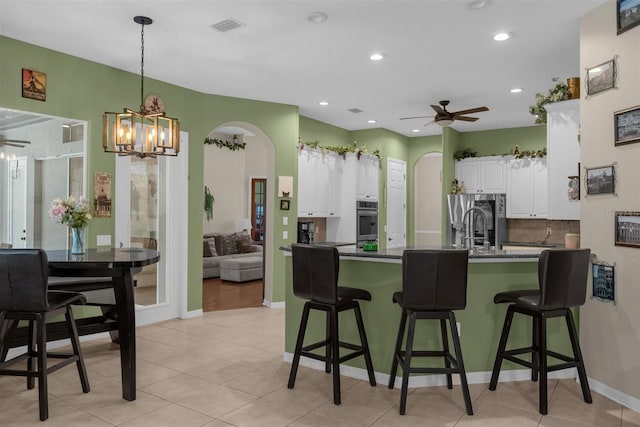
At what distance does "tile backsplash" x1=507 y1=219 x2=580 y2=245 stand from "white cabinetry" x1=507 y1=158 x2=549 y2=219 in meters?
0.28

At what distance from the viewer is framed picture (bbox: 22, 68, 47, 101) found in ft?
13.9

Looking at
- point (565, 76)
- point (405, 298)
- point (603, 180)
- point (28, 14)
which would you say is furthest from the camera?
point (565, 76)

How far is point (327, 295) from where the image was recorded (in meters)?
3.22

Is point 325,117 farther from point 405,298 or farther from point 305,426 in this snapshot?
point 305,426

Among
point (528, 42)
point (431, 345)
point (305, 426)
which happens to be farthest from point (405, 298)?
point (528, 42)

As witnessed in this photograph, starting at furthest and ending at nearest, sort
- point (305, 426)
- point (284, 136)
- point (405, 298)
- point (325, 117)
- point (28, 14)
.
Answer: point (325, 117) < point (284, 136) < point (28, 14) < point (405, 298) < point (305, 426)

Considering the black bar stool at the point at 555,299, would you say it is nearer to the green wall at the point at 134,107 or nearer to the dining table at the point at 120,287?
the dining table at the point at 120,287

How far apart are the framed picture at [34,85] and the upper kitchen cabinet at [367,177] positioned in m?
4.62

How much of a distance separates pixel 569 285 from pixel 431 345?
103 centimetres

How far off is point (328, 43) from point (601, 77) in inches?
85.4

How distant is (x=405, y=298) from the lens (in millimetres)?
3035

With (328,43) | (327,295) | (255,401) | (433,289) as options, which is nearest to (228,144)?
(328,43)

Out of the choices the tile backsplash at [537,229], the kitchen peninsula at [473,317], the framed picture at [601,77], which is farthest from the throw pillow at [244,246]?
the framed picture at [601,77]

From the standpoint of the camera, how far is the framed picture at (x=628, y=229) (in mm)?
3062
